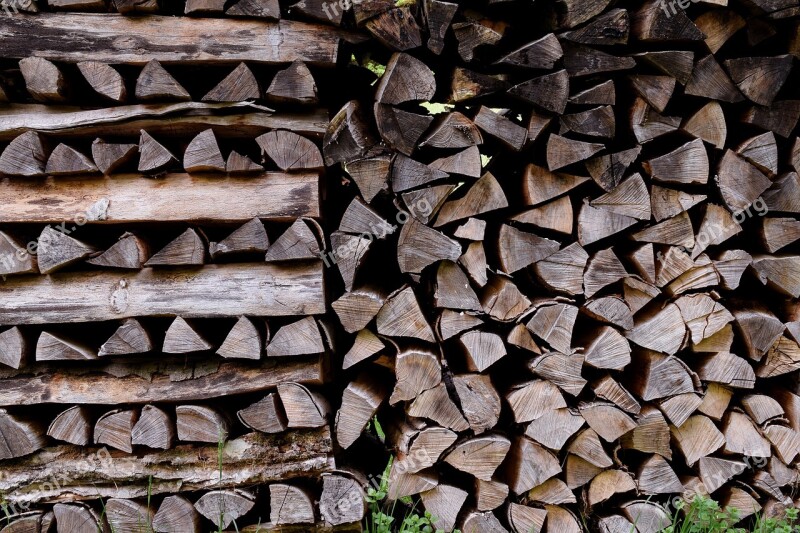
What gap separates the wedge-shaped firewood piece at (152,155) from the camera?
2.09 metres

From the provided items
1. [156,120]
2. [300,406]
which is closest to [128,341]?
[300,406]

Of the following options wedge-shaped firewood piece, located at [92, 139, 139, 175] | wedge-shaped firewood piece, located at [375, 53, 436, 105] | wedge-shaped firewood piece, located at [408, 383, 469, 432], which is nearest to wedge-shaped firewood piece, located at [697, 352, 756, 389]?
wedge-shaped firewood piece, located at [408, 383, 469, 432]

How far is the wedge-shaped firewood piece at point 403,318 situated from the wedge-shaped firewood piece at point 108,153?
3.52 ft

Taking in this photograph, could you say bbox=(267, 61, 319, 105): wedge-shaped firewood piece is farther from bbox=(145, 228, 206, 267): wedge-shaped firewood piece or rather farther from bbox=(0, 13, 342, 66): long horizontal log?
bbox=(145, 228, 206, 267): wedge-shaped firewood piece

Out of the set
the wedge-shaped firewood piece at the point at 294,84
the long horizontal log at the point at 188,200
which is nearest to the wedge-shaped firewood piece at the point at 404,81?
the wedge-shaped firewood piece at the point at 294,84

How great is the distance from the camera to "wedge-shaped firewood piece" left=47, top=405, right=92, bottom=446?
2.19 meters

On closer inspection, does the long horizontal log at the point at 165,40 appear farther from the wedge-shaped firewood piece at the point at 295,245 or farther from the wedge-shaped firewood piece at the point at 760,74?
the wedge-shaped firewood piece at the point at 760,74

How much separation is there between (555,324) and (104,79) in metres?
1.83

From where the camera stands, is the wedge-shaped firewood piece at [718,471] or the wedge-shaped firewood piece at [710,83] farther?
the wedge-shaped firewood piece at [718,471]

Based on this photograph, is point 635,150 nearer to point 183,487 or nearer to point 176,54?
point 176,54

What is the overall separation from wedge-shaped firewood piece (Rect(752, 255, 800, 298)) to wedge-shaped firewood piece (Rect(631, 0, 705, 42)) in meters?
0.91

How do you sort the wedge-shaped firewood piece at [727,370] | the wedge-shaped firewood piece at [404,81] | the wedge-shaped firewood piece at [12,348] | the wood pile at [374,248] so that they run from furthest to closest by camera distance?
1. the wedge-shaped firewood piece at [727,370]
2. the wedge-shaped firewood piece at [12,348]
3. the wood pile at [374,248]
4. the wedge-shaped firewood piece at [404,81]

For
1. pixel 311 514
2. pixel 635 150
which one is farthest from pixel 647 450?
pixel 311 514

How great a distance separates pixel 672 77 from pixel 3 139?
247cm
